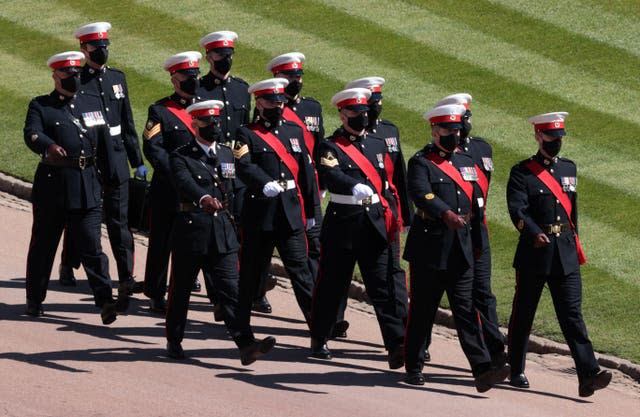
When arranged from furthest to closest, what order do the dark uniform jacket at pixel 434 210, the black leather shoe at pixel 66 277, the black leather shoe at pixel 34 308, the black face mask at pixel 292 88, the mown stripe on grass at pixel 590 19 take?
the mown stripe on grass at pixel 590 19 < the black leather shoe at pixel 66 277 < the black face mask at pixel 292 88 < the black leather shoe at pixel 34 308 < the dark uniform jacket at pixel 434 210

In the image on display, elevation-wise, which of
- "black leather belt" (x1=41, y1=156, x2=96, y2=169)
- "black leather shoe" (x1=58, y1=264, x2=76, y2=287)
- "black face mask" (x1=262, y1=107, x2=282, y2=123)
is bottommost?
"black leather shoe" (x1=58, y1=264, x2=76, y2=287)

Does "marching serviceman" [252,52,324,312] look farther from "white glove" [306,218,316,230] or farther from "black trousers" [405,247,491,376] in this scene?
"black trousers" [405,247,491,376]

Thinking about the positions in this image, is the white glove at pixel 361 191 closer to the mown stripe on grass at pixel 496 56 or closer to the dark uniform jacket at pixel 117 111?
the dark uniform jacket at pixel 117 111

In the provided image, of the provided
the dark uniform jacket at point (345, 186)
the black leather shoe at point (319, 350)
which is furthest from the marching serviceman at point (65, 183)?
the dark uniform jacket at point (345, 186)

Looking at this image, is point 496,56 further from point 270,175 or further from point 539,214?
point 539,214

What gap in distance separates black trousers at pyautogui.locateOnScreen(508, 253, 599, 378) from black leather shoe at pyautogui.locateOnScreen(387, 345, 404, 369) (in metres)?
0.77

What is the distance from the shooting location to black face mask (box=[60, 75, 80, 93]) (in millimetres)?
12719

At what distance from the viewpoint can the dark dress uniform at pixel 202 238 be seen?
38.3 ft

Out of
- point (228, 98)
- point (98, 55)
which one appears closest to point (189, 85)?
point (228, 98)

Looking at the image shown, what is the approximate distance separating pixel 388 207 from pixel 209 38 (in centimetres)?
237

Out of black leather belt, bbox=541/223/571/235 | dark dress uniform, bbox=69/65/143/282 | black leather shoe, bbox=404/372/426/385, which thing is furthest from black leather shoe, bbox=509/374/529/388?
dark dress uniform, bbox=69/65/143/282

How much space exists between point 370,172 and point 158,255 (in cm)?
209

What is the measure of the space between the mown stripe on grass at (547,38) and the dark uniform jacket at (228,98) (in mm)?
6288

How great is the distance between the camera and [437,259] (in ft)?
37.8
